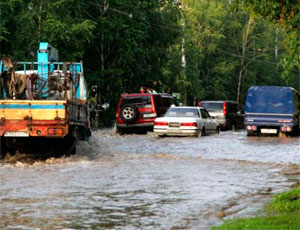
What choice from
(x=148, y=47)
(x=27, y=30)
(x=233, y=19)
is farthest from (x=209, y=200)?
(x=233, y=19)

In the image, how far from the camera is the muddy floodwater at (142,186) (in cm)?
970

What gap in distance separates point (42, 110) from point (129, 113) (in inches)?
586

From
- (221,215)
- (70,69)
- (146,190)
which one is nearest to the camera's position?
(221,215)

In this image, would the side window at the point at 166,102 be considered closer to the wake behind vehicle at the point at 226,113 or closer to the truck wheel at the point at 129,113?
the truck wheel at the point at 129,113

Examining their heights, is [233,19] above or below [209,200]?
above

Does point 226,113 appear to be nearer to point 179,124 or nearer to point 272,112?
point 272,112

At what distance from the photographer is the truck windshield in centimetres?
3155

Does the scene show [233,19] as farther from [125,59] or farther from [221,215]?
[221,215]

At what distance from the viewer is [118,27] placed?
41250 millimetres

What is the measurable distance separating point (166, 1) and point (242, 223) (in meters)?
43.0

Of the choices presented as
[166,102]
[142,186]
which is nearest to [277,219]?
Result: [142,186]

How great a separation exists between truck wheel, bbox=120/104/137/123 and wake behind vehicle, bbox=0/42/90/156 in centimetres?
976

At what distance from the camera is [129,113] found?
104ft

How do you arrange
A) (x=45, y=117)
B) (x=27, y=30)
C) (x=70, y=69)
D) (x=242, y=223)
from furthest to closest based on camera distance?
(x=27, y=30) < (x=70, y=69) < (x=45, y=117) < (x=242, y=223)
